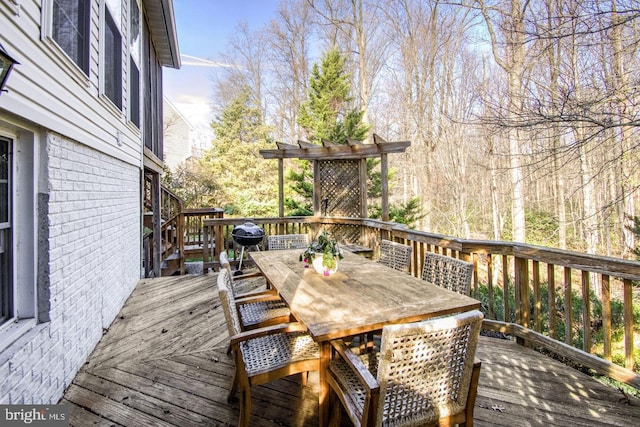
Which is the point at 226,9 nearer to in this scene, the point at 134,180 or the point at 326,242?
the point at 134,180

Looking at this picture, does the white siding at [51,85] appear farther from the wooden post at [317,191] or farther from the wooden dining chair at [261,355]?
the wooden post at [317,191]

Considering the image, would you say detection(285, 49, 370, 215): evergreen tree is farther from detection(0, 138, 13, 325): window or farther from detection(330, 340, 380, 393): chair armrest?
detection(330, 340, 380, 393): chair armrest

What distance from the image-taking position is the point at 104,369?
2.56m

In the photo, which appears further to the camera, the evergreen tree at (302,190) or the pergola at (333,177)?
the evergreen tree at (302,190)

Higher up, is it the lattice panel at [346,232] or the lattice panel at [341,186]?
the lattice panel at [341,186]

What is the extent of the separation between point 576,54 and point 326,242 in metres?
5.28

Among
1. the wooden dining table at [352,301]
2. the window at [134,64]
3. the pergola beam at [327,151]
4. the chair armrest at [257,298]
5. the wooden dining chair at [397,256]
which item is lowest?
the chair armrest at [257,298]

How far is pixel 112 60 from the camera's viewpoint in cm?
387

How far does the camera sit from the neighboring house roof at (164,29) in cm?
572

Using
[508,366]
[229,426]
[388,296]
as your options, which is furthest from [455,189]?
[229,426]

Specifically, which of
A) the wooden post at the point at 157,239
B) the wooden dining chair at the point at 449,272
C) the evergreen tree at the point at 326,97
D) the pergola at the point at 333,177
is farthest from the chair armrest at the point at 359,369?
the evergreen tree at the point at 326,97

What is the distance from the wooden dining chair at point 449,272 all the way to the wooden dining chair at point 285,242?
1986mm

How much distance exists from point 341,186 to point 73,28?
510cm

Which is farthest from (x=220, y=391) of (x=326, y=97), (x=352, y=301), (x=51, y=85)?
(x=326, y=97)
